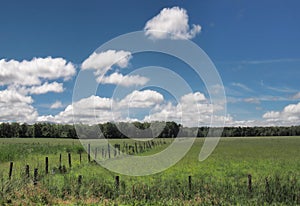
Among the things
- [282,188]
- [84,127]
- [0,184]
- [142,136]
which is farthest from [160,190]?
[84,127]

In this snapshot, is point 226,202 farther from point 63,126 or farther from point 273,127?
point 273,127

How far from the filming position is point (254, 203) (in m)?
11.7

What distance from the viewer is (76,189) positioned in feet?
42.5

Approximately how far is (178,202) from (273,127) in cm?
15254

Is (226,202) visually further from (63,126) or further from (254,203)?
(63,126)

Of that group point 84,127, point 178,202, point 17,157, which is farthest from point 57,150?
point 84,127

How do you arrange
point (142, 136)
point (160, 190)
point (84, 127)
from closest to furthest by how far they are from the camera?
point (160, 190) → point (142, 136) → point (84, 127)

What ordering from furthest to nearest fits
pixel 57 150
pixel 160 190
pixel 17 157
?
1. pixel 57 150
2. pixel 17 157
3. pixel 160 190

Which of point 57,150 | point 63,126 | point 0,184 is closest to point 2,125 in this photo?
point 63,126

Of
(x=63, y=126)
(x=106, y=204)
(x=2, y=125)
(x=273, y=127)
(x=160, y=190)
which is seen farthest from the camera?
(x=273, y=127)

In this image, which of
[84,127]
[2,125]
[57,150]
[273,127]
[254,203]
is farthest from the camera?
[273,127]

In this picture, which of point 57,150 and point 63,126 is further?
point 63,126

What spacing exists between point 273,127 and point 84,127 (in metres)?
89.8

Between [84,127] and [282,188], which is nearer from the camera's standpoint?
[282,188]
